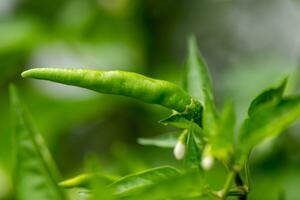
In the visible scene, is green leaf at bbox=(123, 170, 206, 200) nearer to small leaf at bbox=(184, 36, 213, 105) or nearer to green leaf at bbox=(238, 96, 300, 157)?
green leaf at bbox=(238, 96, 300, 157)

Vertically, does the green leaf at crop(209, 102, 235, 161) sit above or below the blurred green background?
below

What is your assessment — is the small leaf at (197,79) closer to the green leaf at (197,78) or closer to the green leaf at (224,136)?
the green leaf at (197,78)

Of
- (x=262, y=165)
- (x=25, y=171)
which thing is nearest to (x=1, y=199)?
(x=262, y=165)

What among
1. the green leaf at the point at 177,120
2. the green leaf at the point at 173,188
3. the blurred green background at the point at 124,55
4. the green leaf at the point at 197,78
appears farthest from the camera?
the blurred green background at the point at 124,55

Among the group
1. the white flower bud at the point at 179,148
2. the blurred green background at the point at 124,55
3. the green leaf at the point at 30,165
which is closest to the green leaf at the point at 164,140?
the white flower bud at the point at 179,148

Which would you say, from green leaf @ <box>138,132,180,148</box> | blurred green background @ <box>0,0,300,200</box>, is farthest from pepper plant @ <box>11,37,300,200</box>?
blurred green background @ <box>0,0,300,200</box>

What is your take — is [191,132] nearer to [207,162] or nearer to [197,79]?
[207,162]
